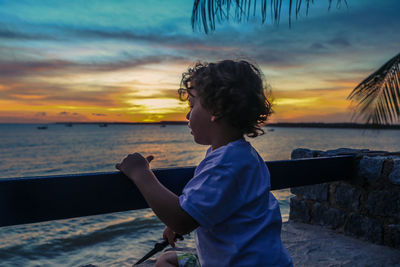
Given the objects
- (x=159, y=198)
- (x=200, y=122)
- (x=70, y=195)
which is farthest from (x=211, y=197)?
(x=70, y=195)

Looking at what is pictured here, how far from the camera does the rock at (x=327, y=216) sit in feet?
11.6

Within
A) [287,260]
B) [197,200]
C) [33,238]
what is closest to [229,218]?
[197,200]

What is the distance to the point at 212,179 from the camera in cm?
103

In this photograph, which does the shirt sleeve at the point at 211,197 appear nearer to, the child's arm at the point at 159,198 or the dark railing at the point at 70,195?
the child's arm at the point at 159,198

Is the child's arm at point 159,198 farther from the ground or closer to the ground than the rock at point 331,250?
farther from the ground

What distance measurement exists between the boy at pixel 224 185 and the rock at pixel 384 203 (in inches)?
97.0

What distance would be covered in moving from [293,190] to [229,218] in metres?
3.17

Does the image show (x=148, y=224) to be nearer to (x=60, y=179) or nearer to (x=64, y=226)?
(x=64, y=226)

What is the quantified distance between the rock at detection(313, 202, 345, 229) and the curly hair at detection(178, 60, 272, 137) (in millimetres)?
2822

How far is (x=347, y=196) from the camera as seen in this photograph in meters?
3.42

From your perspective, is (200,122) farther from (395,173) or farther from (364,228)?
(364,228)

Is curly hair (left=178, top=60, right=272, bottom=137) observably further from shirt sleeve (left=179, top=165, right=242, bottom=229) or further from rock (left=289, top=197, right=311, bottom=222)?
rock (left=289, top=197, right=311, bottom=222)

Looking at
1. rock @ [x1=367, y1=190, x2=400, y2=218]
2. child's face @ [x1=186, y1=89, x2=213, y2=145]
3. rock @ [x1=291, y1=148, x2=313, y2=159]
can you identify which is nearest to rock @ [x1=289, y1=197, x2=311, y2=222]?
rock @ [x1=291, y1=148, x2=313, y2=159]

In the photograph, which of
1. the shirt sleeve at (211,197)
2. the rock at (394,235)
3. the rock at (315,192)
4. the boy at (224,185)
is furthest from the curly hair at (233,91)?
the rock at (315,192)
